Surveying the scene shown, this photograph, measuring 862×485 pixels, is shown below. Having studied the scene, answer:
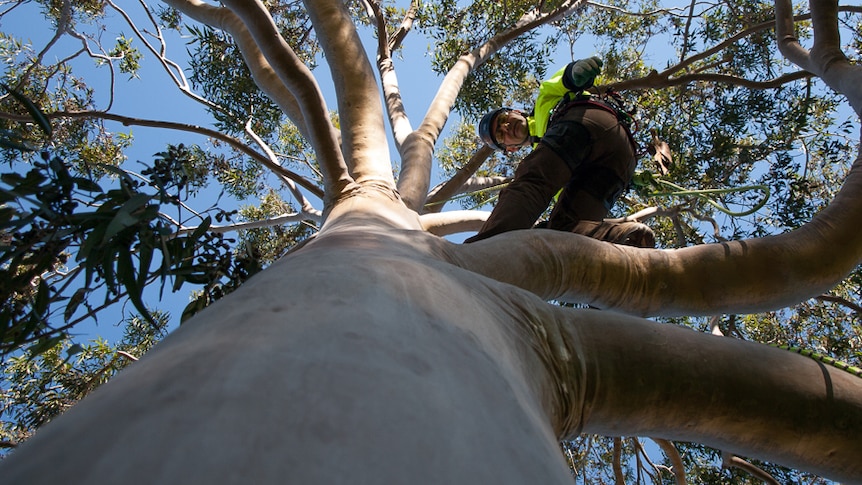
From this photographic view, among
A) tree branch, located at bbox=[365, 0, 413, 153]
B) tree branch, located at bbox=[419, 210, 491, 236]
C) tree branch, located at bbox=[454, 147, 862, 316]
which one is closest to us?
tree branch, located at bbox=[454, 147, 862, 316]

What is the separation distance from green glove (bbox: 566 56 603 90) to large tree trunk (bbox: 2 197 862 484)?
6.01 feet

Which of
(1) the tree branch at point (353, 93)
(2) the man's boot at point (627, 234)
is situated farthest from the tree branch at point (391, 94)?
(2) the man's boot at point (627, 234)

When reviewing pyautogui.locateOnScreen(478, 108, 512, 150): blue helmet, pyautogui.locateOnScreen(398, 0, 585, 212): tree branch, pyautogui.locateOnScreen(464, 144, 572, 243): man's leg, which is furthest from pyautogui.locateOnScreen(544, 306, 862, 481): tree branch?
pyautogui.locateOnScreen(478, 108, 512, 150): blue helmet

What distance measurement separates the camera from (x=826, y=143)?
6.21m

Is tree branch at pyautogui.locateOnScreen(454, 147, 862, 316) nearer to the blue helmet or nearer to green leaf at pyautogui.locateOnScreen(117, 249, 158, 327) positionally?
green leaf at pyautogui.locateOnScreen(117, 249, 158, 327)

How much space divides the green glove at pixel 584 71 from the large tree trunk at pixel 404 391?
6.01 ft

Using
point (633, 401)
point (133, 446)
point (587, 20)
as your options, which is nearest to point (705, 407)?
point (633, 401)

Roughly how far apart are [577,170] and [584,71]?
20.1 inches

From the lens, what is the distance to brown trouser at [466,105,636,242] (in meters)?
2.58

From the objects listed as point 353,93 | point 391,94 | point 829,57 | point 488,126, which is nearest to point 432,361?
point 353,93

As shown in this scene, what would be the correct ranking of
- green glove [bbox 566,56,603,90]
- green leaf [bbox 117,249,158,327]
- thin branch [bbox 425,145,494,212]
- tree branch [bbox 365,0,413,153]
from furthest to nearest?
thin branch [bbox 425,145,494,212], tree branch [bbox 365,0,413,153], green glove [bbox 566,56,603,90], green leaf [bbox 117,249,158,327]

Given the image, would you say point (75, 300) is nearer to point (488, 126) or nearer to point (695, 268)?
point (695, 268)

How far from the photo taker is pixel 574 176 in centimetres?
297

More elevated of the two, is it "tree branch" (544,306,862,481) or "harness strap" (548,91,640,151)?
"harness strap" (548,91,640,151)
